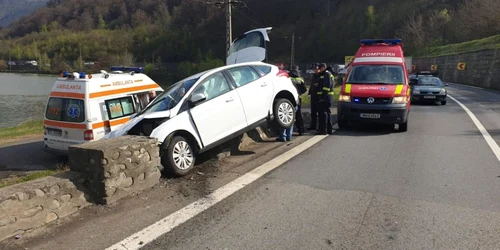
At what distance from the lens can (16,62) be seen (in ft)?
447

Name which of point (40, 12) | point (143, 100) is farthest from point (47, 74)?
point (143, 100)

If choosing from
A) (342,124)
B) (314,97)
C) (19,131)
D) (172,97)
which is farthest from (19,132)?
(342,124)

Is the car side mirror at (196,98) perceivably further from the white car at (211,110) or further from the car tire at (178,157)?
the car tire at (178,157)

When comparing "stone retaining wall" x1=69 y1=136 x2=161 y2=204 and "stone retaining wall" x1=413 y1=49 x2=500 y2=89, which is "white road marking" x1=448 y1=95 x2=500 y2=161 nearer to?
"stone retaining wall" x1=69 y1=136 x2=161 y2=204

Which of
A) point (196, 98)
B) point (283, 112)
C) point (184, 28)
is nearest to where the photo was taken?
point (196, 98)

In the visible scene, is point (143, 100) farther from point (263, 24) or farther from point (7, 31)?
point (7, 31)

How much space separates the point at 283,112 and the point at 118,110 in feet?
13.4

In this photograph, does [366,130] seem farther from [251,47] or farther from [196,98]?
[251,47]

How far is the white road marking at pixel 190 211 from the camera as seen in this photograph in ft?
13.0

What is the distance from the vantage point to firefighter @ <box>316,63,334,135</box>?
9.62m

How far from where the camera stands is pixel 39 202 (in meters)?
4.32

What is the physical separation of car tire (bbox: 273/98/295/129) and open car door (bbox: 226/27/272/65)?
27.0ft

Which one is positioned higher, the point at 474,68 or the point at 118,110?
the point at 118,110

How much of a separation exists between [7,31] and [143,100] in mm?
184759
